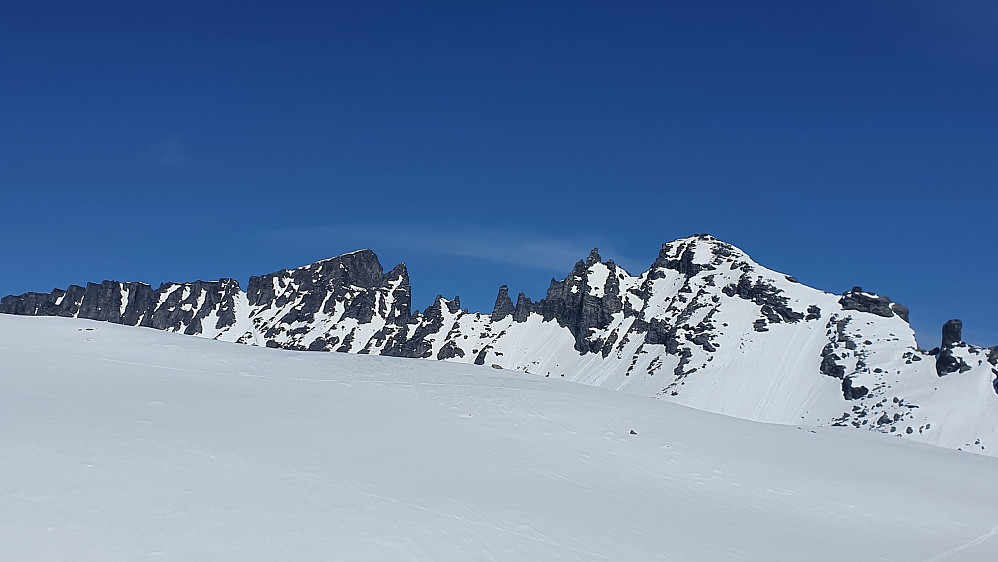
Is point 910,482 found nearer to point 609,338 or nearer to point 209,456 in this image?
point 209,456

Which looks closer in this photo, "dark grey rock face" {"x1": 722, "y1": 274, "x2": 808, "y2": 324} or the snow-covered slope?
the snow-covered slope

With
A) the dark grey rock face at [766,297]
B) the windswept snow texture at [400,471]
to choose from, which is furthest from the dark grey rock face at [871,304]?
the windswept snow texture at [400,471]

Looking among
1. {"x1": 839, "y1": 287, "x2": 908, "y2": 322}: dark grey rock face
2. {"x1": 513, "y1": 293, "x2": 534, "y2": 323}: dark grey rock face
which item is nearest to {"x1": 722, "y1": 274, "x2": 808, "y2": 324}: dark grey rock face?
{"x1": 839, "y1": 287, "x2": 908, "y2": 322}: dark grey rock face

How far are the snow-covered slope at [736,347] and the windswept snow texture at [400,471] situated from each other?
73844 millimetres

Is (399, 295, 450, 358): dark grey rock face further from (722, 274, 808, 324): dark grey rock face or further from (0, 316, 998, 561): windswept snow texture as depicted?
(0, 316, 998, 561): windswept snow texture

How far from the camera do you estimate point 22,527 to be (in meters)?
10.7

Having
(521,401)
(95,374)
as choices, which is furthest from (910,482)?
(95,374)

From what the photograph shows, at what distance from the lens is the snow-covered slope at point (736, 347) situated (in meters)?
98.9

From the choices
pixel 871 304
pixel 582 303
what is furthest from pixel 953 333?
pixel 582 303

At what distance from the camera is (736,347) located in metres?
136

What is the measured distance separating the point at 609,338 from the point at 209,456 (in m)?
151

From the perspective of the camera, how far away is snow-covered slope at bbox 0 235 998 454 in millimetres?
98875

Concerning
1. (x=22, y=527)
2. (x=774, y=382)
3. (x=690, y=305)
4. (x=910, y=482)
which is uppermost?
(x=690, y=305)

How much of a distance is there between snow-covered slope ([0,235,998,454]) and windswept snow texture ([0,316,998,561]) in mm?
73844
